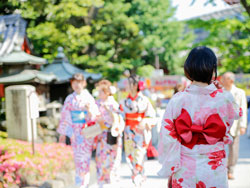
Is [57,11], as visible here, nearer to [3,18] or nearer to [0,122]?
[3,18]

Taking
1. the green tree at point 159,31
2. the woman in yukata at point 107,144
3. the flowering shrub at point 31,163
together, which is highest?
the green tree at point 159,31

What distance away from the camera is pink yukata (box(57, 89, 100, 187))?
4.86 meters

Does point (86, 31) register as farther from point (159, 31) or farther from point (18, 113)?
point (159, 31)

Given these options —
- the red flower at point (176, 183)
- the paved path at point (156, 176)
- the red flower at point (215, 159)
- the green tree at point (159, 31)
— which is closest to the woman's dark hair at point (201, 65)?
the red flower at point (215, 159)

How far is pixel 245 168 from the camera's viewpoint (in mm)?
6344

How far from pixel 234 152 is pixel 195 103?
140 inches

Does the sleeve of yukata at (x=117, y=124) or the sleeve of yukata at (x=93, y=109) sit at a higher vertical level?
the sleeve of yukata at (x=93, y=109)

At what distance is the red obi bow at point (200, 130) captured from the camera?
7.83 ft

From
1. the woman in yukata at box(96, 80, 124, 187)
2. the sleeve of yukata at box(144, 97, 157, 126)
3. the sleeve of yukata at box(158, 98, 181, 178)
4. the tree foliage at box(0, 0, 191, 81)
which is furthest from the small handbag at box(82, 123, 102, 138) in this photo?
the tree foliage at box(0, 0, 191, 81)

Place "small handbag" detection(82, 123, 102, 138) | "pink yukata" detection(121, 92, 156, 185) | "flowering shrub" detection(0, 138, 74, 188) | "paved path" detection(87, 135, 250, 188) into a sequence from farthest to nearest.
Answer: "paved path" detection(87, 135, 250, 188) → "flowering shrub" detection(0, 138, 74, 188) → "pink yukata" detection(121, 92, 156, 185) → "small handbag" detection(82, 123, 102, 138)

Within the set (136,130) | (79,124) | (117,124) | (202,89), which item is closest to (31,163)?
(79,124)

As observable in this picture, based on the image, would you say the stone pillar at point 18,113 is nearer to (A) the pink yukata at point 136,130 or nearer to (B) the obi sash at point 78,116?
(B) the obi sash at point 78,116

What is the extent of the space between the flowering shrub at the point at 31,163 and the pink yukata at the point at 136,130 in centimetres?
182

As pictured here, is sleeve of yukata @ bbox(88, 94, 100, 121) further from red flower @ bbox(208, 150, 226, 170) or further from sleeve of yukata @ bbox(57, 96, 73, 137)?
red flower @ bbox(208, 150, 226, 170)
